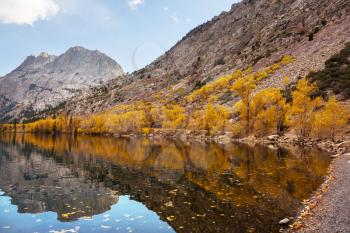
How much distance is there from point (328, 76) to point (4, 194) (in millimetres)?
104901

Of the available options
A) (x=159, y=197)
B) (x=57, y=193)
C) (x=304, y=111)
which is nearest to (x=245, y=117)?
(x=304, y=111)

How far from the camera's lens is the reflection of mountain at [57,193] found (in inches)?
1035

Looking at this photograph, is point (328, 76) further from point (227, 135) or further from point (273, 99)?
point (227, 135)

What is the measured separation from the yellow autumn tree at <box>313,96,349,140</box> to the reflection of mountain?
5780 cm

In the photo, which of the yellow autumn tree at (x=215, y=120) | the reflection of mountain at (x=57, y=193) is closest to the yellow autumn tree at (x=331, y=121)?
the yellow autumn tree at (x=215, y=120)

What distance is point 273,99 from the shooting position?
94.2 m

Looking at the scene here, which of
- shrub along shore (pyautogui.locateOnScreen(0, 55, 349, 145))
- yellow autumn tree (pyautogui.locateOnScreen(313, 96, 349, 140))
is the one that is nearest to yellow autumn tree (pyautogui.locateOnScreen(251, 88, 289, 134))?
shrub along shore (pyautogui.locateOnScreen(0, 55, 349, 145))

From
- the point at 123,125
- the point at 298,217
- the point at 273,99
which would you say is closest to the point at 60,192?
the point at 298,217

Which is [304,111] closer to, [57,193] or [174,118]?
[57,193]

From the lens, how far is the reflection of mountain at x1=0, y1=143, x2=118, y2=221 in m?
26.3

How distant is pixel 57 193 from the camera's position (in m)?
32.2

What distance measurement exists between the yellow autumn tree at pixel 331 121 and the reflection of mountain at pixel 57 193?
190ft

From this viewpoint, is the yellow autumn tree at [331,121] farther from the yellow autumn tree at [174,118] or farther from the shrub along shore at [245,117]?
the yellow autumn tree at [174,118]

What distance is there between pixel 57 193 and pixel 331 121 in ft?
207
